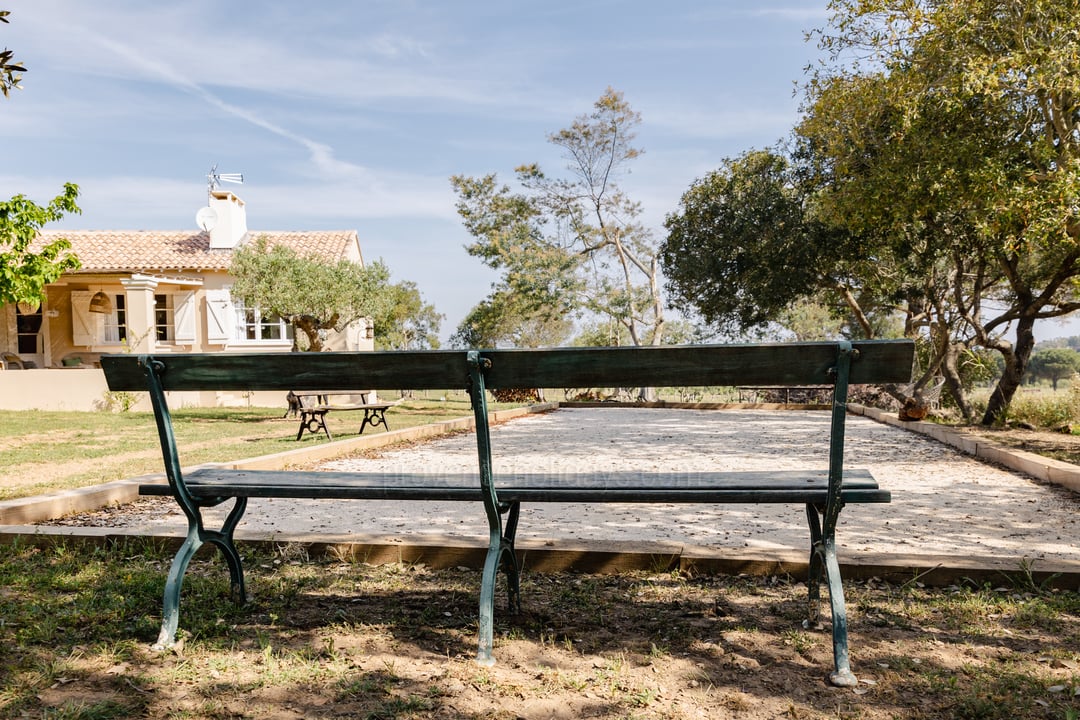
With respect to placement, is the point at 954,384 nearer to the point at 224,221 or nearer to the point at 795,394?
the point at 795,394

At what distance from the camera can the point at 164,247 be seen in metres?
26.9

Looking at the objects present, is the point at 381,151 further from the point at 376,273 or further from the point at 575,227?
the point at 376,273

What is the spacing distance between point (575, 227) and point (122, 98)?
52.8ft

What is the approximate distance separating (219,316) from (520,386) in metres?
24.5

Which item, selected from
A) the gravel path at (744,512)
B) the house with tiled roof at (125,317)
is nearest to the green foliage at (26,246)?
the gravel path at (744,512)

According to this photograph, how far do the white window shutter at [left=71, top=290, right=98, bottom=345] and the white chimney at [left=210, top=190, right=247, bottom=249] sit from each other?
171 inches

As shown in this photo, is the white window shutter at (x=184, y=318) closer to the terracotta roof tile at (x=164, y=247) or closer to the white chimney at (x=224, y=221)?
the terracotta roof tile at (x=164, y=247)

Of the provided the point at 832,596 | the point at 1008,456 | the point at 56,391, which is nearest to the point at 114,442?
the point at 832,596

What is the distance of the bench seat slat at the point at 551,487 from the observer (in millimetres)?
2783

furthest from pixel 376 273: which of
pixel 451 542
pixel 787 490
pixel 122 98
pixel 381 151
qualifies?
pixel 787 490

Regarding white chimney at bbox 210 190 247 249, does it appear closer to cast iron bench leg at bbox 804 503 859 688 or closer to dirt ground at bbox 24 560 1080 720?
dirt ground at bbox 24 560 1080 720

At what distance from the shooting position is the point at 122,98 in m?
23.0

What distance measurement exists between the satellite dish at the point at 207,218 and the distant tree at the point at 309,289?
24.0 ft

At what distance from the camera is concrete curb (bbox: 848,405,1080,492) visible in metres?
6.53
